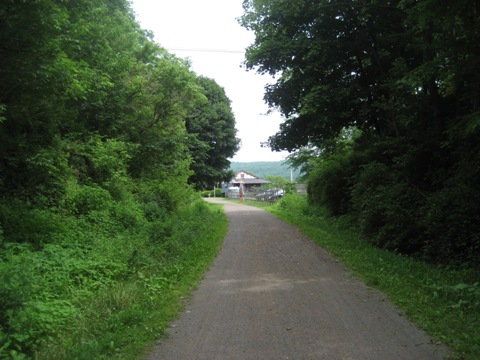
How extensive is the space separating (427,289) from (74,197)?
9.50m

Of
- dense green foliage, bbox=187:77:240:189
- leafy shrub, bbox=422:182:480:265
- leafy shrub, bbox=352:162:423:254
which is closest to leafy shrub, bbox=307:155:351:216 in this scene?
leafy shrub, bbox=352:162:423:254

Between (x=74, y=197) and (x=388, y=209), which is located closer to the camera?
(x=388, y=209)

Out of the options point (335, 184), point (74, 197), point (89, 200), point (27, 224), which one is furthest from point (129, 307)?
point (335, 184)

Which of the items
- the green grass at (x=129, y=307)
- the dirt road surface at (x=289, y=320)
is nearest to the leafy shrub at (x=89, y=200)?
the green grass at (x=129, y=307)

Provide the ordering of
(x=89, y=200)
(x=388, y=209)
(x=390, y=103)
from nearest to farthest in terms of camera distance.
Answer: (x=388, y=209) < (x=89, y=200) < (x=390, y=103)

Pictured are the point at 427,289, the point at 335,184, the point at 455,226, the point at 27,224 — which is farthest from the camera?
the point at 335,184

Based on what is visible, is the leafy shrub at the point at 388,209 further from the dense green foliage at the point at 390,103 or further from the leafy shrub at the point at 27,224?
the leafy shrub at the point at 27,224

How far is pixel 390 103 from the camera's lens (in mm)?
14055

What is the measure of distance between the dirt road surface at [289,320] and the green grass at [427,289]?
9.1 inches

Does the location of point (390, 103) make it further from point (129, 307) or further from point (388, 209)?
point (129, 307)

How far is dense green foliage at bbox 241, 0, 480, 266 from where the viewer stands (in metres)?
9.27

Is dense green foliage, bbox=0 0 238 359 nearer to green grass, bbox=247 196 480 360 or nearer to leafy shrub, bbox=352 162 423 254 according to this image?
green grass, bbox=247 196 480 360

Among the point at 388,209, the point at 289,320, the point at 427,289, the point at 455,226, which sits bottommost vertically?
the point at 289,320

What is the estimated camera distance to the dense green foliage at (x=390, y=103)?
30.4 ft
